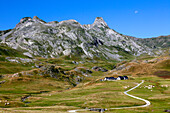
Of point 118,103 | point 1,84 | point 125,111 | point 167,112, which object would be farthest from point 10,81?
point 167,112

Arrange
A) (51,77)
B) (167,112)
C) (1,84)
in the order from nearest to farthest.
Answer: (167,112), (1,84), (51,77)

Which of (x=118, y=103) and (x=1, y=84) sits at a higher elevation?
(x=1, y=84)

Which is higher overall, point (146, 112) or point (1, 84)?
point (1, 84)

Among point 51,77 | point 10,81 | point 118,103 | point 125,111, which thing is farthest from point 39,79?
point 125,111

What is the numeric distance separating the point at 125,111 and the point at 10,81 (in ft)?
435

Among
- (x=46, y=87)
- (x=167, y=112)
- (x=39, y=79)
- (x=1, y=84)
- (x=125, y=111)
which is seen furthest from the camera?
(x=39, y=79)

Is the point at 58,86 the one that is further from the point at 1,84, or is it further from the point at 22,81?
the point at 1,84

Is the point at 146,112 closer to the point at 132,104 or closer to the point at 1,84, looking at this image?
the point at 132,104

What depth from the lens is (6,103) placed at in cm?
8006

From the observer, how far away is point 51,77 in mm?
192875

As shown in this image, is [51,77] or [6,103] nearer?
[6,103]

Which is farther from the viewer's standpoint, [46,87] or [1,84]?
[46,87]

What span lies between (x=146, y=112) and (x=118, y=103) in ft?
61.5

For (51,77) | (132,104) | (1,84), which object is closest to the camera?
(132,104)
